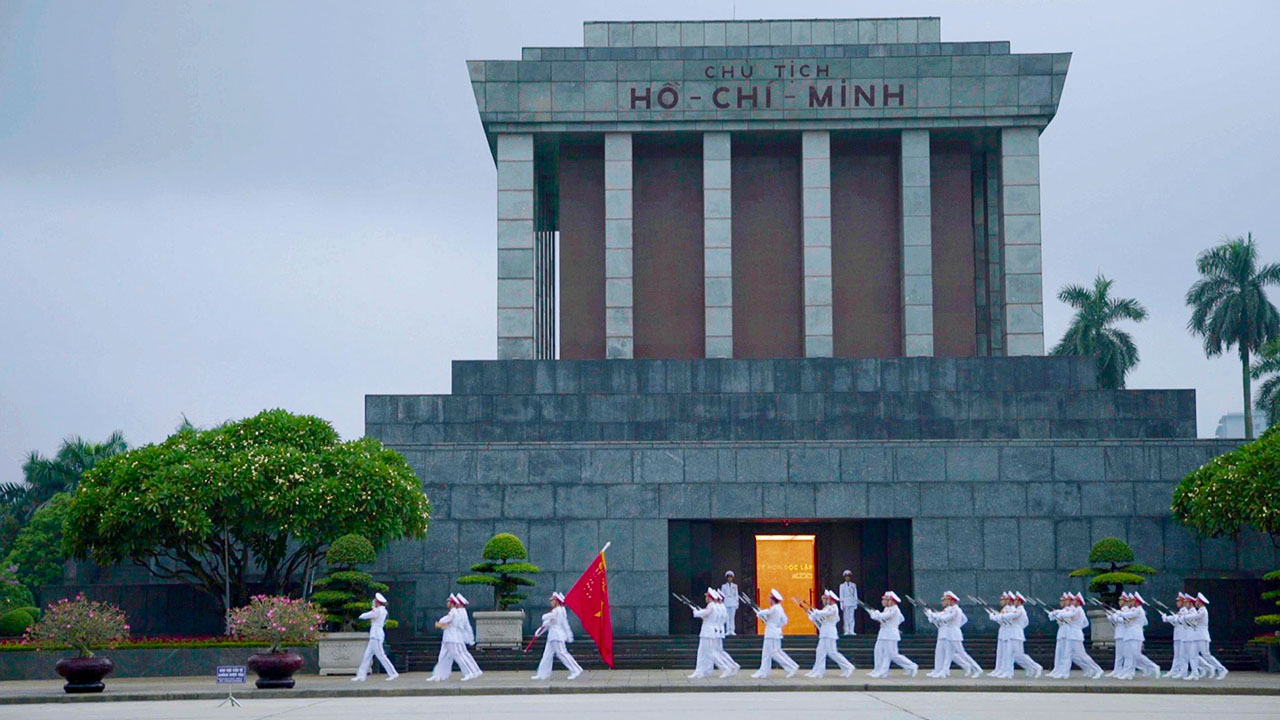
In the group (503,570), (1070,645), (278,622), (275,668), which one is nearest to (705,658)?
(503,570)

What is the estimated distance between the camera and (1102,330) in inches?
3169

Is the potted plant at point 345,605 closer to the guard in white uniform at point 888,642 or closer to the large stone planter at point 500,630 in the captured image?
the large stone planter at point 500,630

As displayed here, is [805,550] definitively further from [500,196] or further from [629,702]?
[629,702]

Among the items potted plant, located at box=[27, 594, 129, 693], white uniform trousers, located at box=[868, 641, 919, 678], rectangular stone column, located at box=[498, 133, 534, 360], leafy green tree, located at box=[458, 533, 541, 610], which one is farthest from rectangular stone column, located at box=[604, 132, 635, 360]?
potted plant, located at box=[27, 594, 129, 693]

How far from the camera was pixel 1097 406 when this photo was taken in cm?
3866

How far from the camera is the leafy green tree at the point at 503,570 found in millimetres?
33250

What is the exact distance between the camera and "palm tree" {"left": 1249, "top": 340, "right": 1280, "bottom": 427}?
2653 inches

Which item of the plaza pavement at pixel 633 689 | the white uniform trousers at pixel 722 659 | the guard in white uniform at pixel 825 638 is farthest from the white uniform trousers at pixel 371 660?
the guard in white uniform at pixel 825 638

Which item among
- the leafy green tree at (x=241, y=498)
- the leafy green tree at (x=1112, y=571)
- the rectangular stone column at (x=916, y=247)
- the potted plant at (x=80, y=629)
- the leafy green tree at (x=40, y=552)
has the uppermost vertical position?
the rectangular stone column at (x=916, y=247)

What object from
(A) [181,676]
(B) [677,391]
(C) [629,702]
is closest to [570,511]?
(B) [677,391]

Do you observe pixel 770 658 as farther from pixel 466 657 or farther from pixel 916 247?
pixel 916 247

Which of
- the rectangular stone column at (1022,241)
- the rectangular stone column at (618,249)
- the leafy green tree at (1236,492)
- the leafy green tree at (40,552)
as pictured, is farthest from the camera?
the leafy green tree at (40,552)

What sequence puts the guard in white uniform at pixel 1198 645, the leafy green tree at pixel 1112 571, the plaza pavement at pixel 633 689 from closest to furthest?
1. the plaza pavement at pixel 633 689
2. the guard in white uniform at pixel 1198 645
3. the leafy green tree at pixel 1112 571

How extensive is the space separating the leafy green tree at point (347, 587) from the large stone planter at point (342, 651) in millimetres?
534
